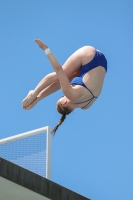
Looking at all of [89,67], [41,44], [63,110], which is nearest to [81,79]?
[89,67]

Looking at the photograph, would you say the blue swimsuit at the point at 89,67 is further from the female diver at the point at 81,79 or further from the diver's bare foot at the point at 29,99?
the diver's bare foot at the point at 29,99

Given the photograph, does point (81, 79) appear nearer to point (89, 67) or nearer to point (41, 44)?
point (89, 67)

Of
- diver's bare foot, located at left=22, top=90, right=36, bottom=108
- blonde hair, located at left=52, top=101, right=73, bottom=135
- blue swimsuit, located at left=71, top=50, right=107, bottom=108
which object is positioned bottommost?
blonde hair, located at left=52, top=101, right=73, bottom=135

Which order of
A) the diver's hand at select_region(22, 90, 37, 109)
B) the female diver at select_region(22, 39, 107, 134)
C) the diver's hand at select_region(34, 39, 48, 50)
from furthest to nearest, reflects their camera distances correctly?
the diver's hand at select_region(22, 90, 37, 109), the female diver at select_region(22, 39, 107, 134), the diver's hand at select_region(34, 39, 48, 50)

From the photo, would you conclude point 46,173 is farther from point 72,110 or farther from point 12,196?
point 72,110

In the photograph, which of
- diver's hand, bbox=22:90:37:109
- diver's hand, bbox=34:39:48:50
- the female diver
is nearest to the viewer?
diver's hand, bbox=34:39:48:50

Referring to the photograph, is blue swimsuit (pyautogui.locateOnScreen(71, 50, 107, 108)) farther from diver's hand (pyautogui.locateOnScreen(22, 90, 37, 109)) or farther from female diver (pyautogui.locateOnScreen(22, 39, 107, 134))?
diver's hand (pyautogui.locateOnScreen(22, 90, 37, 109))

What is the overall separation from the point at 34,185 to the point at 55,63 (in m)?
1.93

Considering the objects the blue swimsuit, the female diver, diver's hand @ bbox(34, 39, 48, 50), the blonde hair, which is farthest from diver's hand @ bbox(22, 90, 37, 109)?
diver's hand @ bbox(34, 39, 48, 50)

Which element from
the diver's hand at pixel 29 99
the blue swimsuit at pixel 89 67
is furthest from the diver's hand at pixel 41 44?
the diver's hand at pixel 29 99

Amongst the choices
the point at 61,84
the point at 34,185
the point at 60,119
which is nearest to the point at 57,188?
the point at 34,185

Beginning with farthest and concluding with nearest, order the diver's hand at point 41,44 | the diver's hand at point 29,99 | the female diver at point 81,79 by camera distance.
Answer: the diver's hand at point 29,99, the female diver at point 81,79, the diver's hand at point 41,44

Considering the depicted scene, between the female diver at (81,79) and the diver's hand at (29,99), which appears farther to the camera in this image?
the diver's hand at (29,99)

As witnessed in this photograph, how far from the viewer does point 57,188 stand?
10211 mm
